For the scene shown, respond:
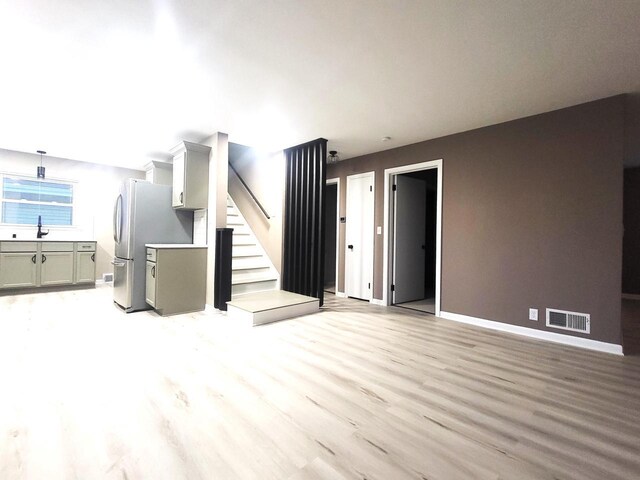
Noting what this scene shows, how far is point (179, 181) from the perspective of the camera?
4051mm

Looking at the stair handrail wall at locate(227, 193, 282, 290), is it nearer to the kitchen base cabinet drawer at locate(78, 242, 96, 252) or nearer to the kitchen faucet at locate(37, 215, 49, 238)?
the kitchen base cabinet drawer at locate(78, 242, 96, 252)

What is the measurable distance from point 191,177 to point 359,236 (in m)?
2.81

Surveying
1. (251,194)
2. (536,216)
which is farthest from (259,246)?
(536,216)

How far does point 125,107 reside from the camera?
3.22m

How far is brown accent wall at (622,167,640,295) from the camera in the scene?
18.2 ft

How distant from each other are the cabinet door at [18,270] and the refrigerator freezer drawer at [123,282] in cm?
185

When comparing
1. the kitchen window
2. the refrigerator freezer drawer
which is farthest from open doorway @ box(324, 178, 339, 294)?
the kitchen window

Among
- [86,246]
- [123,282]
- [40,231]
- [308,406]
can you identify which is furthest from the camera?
[86,246]

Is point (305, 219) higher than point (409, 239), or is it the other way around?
point (305, 219)

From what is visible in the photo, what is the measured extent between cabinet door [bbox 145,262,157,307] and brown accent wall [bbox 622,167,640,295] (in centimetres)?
842

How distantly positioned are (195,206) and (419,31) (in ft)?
10.9

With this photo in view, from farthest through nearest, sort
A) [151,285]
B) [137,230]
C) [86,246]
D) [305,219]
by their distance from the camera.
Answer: [86,246]
[305,219]
[137,230]
[151,285]

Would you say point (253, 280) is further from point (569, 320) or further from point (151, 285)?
point (569, 320)

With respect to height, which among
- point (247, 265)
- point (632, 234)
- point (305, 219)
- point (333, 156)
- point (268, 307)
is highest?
point (333, 156)
